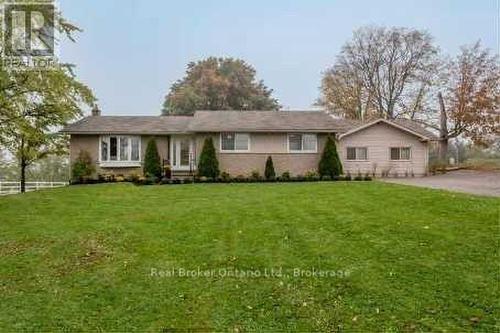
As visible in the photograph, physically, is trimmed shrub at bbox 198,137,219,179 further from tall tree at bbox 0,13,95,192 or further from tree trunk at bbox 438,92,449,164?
tree trunk at bbox 438,92,449,164

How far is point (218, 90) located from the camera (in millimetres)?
43031

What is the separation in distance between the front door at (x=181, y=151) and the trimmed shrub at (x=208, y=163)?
6.77 feet

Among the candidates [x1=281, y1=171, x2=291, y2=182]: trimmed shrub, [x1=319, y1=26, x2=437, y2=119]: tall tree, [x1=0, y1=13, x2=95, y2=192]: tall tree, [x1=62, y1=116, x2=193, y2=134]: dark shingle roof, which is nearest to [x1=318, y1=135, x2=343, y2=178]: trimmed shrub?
[x1=281, y1=171, x2=291, y2=182]: trimmed shrub

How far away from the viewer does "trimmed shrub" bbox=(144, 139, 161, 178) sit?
22236 millimetres

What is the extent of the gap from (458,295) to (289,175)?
A: 58.5ft

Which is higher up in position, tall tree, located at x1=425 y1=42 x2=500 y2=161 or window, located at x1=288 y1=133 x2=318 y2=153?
tall tree, located at x1=425 y1=42 x2=500 y2=161

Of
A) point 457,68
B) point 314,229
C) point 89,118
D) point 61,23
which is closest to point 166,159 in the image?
point 89,118

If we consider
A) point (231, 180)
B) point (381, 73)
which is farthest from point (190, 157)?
point (381, 73)

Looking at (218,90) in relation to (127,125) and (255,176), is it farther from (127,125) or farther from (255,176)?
(255,176)

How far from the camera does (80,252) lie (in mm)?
7695

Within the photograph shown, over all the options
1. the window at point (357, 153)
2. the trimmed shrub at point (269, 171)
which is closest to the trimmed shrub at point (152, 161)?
the trimmed shrub at point (269, 171)

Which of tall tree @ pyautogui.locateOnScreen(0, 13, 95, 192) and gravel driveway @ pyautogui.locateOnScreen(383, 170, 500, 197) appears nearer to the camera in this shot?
tall tree @ pyautogui.locateOnScreen(0, 13, 95, 192)

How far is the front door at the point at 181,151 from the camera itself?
24047 millimetres

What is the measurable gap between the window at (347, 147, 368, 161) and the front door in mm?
8855
